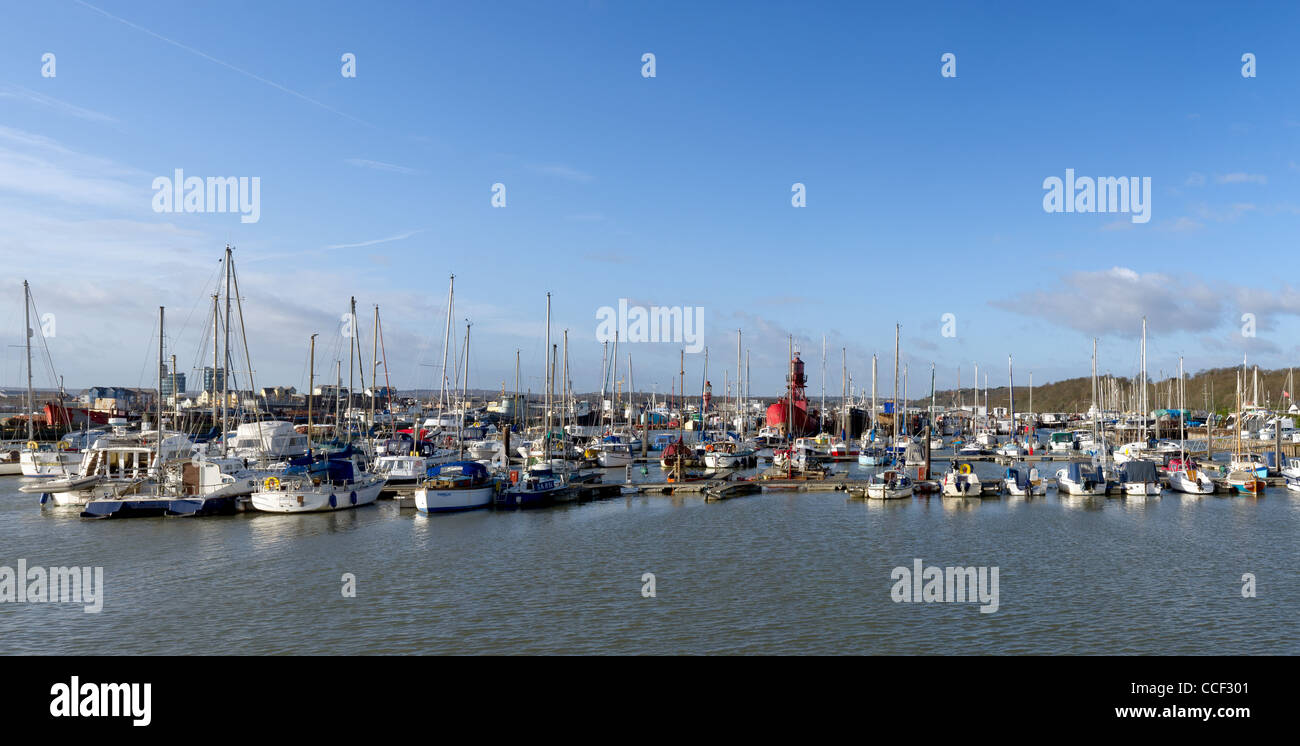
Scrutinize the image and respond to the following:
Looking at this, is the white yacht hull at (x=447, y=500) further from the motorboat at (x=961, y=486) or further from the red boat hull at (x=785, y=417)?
the red boat hull at (x=785, y=417)

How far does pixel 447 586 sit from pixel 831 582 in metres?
13.9

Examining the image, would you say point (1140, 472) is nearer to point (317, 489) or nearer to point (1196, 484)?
point (1196, 484)

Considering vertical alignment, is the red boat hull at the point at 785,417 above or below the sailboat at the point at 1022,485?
above

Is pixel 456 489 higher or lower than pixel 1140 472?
lower

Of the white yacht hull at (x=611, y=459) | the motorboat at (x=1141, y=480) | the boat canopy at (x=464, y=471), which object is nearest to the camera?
the boat canopy at (x=464, y=471)

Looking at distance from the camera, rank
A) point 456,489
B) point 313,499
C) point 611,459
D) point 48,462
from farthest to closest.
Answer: point 611,459 → point 48,462 → point 456,489 → point 313,499

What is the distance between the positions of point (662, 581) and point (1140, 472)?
41360 millimetres

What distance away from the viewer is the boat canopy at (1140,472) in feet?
187

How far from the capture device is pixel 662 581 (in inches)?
1235

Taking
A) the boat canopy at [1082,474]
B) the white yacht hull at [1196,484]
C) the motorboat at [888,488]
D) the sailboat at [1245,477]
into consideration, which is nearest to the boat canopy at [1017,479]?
the boat canopy at [1082,474]

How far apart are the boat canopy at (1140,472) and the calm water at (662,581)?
5.54 m

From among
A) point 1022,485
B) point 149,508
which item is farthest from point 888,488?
point 149,508

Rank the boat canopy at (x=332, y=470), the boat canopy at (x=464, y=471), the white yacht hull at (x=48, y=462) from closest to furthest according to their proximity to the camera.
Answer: the boat canopy at (x=464, y=471)
the boat canopy at (x=332, y=470)
the white yacht hull at (x=48, y=462)
